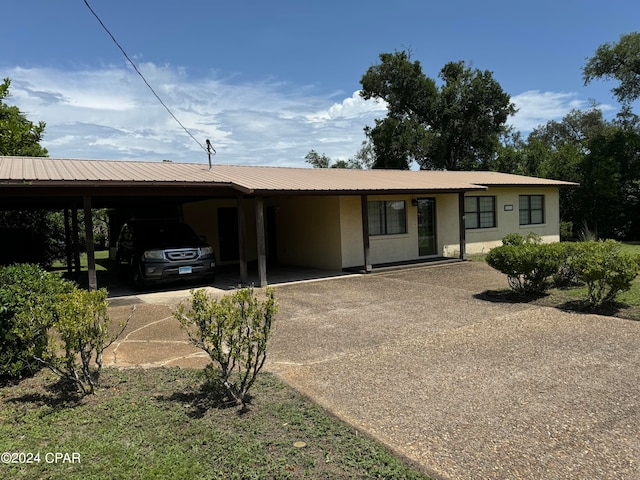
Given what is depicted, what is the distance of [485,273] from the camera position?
12898 mm

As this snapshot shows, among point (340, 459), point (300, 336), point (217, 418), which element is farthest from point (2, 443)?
point (300, 336)

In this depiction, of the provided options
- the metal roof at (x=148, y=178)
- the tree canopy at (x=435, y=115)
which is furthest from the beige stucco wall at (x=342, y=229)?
the tree canopy at (x=435, y=115)

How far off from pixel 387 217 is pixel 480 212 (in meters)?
4.84

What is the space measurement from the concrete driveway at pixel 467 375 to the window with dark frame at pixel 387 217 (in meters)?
6.07

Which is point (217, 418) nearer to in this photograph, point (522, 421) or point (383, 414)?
point (383, 414)

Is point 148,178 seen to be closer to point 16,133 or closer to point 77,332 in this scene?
point 77,332

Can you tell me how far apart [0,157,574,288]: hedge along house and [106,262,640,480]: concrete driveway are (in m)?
3.07

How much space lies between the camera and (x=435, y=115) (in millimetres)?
35125

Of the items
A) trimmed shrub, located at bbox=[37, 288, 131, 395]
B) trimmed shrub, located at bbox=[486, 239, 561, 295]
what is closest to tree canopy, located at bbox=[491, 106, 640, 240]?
trimmed shrub, located at bbox=[486, 239, 561, 295]

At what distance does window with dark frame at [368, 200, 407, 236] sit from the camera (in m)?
15.1

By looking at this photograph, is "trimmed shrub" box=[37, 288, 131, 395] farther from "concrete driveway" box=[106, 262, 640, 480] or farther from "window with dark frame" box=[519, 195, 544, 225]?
"window with dark frame" box=[519, 195, 544, 225]

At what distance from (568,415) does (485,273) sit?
30.6ft

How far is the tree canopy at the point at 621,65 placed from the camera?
2580 cm

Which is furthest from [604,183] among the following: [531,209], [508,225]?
[508,225]
